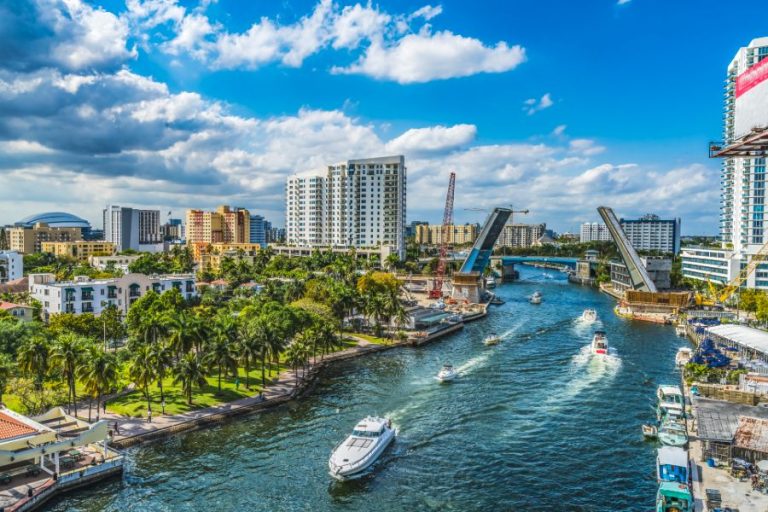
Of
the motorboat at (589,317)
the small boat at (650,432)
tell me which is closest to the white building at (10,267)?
the motorboat at (589,317)

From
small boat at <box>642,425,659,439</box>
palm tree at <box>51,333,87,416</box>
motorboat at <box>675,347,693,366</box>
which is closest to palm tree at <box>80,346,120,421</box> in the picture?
palm tree at <box>51,333,87,416</box>

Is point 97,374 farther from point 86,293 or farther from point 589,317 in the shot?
point 589,317

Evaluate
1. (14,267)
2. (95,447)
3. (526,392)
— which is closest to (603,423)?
(526,392)

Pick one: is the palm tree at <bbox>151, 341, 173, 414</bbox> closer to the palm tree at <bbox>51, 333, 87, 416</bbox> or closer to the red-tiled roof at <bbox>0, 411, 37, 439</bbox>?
the palm tree at <bbox>51, 333, 87, 416</bbox>

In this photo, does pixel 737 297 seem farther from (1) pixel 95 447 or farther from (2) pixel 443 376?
(1) pixel 95 447

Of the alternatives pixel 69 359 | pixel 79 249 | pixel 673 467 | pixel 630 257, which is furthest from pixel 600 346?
pixel 79 249

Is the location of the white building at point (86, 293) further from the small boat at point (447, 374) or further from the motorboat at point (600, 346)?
the motorboat at point (600, 346)
